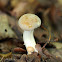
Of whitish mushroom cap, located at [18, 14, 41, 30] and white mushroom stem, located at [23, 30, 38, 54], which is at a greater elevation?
whitish mushroom cap, located at [18, 14, 41, 30]

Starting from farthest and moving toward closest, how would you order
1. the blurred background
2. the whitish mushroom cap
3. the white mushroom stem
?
the blurred background
the white mushroom stem
the whitish mushroom cap

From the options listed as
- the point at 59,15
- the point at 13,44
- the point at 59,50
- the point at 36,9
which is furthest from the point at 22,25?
the point at 59,15

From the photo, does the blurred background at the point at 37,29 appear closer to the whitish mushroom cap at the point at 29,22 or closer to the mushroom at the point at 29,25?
the mushroom at the point at 29,25

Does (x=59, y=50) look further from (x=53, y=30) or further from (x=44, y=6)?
(x=44, y=6)

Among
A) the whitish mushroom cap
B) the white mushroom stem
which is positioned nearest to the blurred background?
the white mushroom stem

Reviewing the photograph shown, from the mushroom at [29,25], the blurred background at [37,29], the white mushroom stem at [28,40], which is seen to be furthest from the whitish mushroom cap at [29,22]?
the blurred background at [37,29]

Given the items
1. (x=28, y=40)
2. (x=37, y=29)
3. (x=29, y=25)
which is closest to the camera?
(x=29, y=25)

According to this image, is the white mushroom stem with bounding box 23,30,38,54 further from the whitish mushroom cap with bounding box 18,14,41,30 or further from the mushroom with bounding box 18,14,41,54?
the whitish mushroom cap with bounding box 18,14,41,30

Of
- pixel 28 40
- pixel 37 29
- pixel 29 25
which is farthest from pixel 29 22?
pixel 37 29

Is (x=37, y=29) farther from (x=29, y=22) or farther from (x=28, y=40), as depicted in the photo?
(x=29, y=22)
